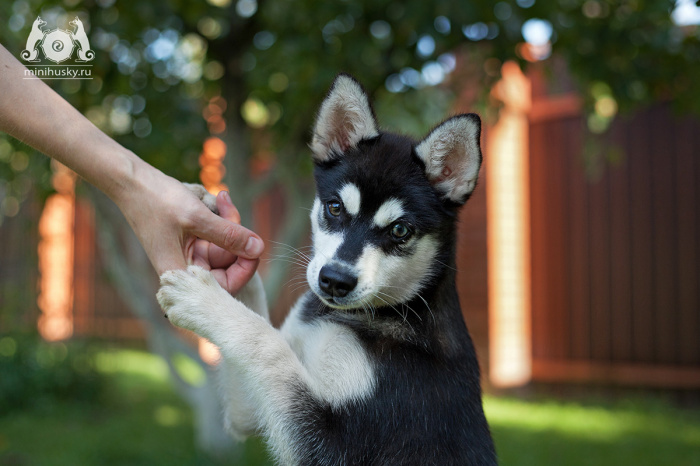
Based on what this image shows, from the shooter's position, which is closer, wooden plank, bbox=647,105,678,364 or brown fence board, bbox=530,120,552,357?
wooden plank, bbox=647,105,678,364

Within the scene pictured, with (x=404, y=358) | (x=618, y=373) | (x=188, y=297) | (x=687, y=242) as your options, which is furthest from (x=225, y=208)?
(x=618, y=373)

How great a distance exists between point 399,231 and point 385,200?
0.15 meters

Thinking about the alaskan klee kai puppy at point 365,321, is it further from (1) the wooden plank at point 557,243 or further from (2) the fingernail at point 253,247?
(1) the wooden plank at point 557,243

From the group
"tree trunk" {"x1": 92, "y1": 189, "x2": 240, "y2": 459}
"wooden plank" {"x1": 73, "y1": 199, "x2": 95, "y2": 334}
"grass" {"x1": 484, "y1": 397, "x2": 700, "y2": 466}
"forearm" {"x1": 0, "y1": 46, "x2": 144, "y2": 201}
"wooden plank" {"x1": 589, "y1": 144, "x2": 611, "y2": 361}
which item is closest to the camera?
"forearm" {"x1": 0, "y1": 46, "x2": 144, "y2": 201}

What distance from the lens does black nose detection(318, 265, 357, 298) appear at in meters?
2.50

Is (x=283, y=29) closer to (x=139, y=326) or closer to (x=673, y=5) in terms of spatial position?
(x=673, y=5)

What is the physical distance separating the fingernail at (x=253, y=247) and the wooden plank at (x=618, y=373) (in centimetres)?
725

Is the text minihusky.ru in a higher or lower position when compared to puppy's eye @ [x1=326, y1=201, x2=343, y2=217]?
higher

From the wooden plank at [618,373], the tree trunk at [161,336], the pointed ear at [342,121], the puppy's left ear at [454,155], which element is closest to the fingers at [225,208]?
the pointed ear at [342,121]

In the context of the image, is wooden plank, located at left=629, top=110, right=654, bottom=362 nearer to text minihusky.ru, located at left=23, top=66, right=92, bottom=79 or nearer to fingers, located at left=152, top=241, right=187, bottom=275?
text minihusky.ru, located at left=23, top=66, right=92, bottom=79

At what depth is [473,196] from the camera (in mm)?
6230

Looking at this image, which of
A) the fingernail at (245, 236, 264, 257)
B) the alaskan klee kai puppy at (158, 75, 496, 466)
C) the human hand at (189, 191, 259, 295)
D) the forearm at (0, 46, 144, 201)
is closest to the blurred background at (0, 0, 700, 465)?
the alaskan klee kai puppy at (158, 75, 496, 466)

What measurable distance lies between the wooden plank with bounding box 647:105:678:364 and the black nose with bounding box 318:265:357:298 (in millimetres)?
6914

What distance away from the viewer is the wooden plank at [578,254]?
8836mm
